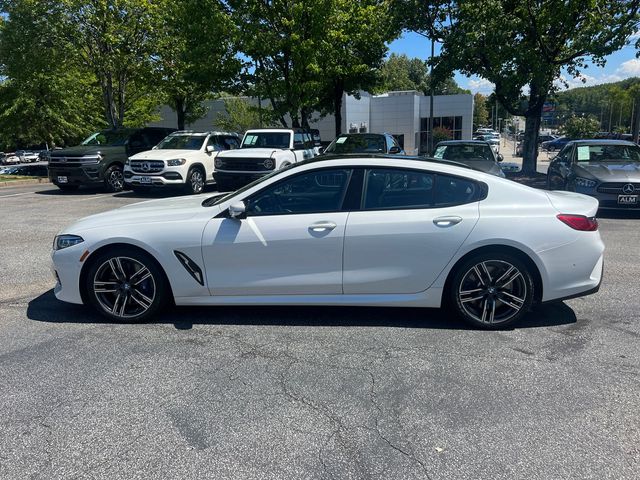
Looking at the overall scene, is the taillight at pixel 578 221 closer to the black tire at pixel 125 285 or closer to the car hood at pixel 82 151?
the black tire at pixel 125 285

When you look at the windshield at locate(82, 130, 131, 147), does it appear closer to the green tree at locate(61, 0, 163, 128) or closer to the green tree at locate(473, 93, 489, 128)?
the green tree at locate(61, 0, 163, 128)

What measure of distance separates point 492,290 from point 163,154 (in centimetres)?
1126

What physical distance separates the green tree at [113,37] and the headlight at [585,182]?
17.1 metres

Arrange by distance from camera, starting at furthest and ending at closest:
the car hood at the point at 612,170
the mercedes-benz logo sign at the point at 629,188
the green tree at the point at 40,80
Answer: the green tree at the point at 40,80
the car hood at the point at 612,170
the mercedes-benz logo sign at the point at 629,188

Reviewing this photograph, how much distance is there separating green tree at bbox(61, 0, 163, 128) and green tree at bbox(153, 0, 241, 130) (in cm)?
56

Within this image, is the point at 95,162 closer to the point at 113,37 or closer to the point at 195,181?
the point at 195,181

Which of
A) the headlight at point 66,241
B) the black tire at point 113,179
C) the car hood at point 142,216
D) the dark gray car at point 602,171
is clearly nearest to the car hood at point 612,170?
the dark gray car at point 602,171

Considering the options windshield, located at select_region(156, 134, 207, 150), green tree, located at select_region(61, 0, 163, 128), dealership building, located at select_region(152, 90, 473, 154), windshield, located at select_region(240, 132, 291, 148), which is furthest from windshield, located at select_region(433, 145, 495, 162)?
dealership building, located at select_region(152, 90, 473, 154)

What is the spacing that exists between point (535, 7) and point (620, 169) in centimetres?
944

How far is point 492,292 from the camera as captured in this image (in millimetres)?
4344

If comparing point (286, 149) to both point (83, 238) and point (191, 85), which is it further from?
point (191, 85)

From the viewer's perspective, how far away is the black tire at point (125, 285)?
4.46 meters

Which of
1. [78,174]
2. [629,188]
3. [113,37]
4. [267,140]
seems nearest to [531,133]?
[629,188]

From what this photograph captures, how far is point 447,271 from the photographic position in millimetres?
4305
